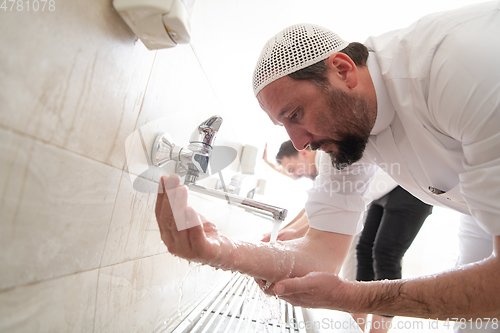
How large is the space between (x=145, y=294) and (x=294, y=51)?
0.65 m

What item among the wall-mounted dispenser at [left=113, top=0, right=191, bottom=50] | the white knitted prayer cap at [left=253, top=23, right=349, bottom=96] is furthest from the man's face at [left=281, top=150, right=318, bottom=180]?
the wall-mounted dispenser at [left=113, top=0, right=191, bottom=50]

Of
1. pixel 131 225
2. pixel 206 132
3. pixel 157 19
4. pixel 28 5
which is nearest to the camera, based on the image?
pixel 28 5

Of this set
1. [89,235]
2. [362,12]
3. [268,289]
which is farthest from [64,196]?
[362,12]

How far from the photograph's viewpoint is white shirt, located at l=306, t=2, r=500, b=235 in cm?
47

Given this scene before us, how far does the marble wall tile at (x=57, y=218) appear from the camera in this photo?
0.87 feet

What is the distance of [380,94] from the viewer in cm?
67

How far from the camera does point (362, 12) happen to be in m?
1.48

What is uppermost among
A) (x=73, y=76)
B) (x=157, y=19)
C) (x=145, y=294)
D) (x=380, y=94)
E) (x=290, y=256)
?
(x=380, y=94)

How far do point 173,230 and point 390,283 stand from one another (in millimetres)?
427

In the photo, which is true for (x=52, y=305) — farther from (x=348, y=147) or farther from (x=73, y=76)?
(x=348, y=147)

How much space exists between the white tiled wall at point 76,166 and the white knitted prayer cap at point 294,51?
8.9 inches

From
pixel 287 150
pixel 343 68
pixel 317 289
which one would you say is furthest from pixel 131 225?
pixel 287 150

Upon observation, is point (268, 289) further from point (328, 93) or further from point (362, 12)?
point (362, 12)

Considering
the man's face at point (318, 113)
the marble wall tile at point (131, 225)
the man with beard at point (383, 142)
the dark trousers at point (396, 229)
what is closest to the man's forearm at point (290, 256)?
the man with beard at point (383, 142)
